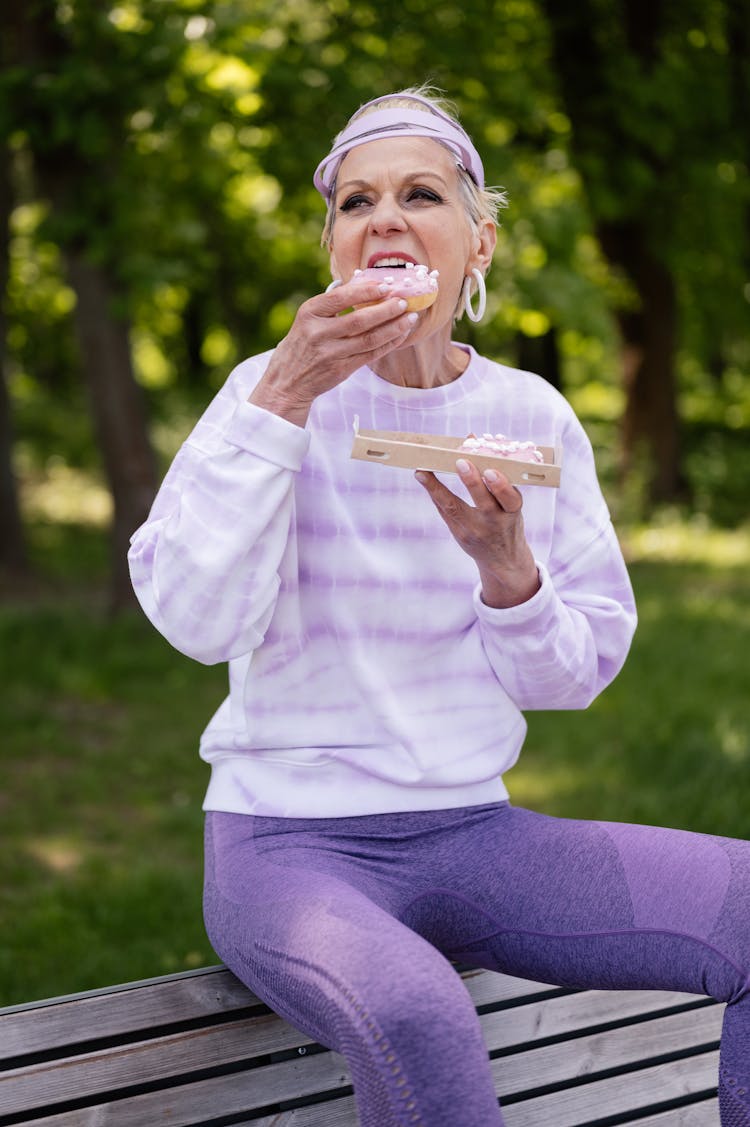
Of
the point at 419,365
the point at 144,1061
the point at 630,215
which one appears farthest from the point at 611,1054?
the point at 630,215

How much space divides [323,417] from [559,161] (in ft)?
30.2

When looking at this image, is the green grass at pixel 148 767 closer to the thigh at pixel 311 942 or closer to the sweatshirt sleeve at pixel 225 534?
the thigh at pixel 311 942

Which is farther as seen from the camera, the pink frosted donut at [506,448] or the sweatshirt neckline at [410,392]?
the sweatshirt neckline at [410,392]

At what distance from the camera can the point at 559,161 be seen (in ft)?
35.3

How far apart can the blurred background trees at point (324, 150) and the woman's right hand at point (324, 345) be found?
4283 mm

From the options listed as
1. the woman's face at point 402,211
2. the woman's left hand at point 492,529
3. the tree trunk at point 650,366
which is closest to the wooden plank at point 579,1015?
the woman's left hand at point 492,529

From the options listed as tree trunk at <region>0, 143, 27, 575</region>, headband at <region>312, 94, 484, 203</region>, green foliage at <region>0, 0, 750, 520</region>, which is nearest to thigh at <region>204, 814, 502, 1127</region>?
headband at <region>312, 94, 484, 203</region>

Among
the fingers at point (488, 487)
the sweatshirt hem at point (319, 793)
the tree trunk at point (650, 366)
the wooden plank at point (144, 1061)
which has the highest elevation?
the tree trunk at point (650, 366)

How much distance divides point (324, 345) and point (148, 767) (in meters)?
4.02

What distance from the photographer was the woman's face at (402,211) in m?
2.25

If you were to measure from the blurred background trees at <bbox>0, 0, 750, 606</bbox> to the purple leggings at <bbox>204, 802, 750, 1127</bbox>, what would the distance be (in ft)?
15.1

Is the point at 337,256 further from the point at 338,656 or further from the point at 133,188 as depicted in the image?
the point at 133,188

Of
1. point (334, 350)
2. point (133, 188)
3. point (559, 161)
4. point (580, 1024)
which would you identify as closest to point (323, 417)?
point (334, 350)

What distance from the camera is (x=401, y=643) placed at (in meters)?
2.23
